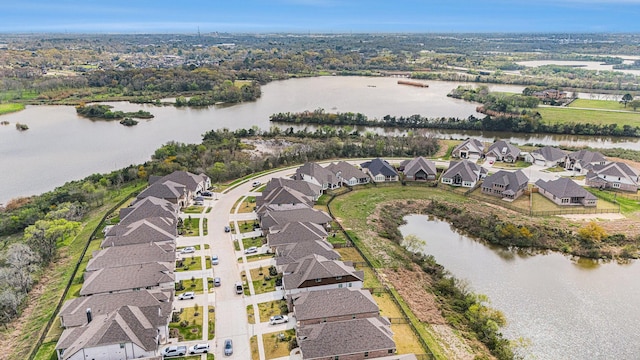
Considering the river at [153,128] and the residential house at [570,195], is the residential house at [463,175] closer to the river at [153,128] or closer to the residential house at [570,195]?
the residential house at [570,195]

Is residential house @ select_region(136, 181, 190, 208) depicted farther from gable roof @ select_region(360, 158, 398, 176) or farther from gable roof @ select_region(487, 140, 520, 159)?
gable roof @ select_region(487, 140, 520, 159)

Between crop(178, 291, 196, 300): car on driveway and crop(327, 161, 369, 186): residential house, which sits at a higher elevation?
crop(327, 161, 369, 186): residential house

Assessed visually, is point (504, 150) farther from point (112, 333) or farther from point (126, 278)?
point (112, 333)

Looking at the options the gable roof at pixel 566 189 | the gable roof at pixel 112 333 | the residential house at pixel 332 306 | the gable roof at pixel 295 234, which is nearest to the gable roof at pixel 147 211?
the gable roof at pixel 295 234

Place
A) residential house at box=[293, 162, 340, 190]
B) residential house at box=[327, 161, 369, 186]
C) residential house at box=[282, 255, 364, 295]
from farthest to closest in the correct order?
residential house at box=[327, 161, 369, 186] → residential house at box=[293, 162, 340, 190] → residential house at box=[282, 255, 364, 295]

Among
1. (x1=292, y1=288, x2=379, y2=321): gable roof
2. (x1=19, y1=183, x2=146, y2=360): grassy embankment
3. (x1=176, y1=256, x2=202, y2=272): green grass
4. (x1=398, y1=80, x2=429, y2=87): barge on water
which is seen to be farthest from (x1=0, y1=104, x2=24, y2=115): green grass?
(x1=398, y1=80, x2=429, y2=87): barge on water

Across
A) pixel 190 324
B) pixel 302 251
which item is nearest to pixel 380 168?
pixel 302 251

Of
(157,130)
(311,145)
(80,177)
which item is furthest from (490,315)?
(157,130)
